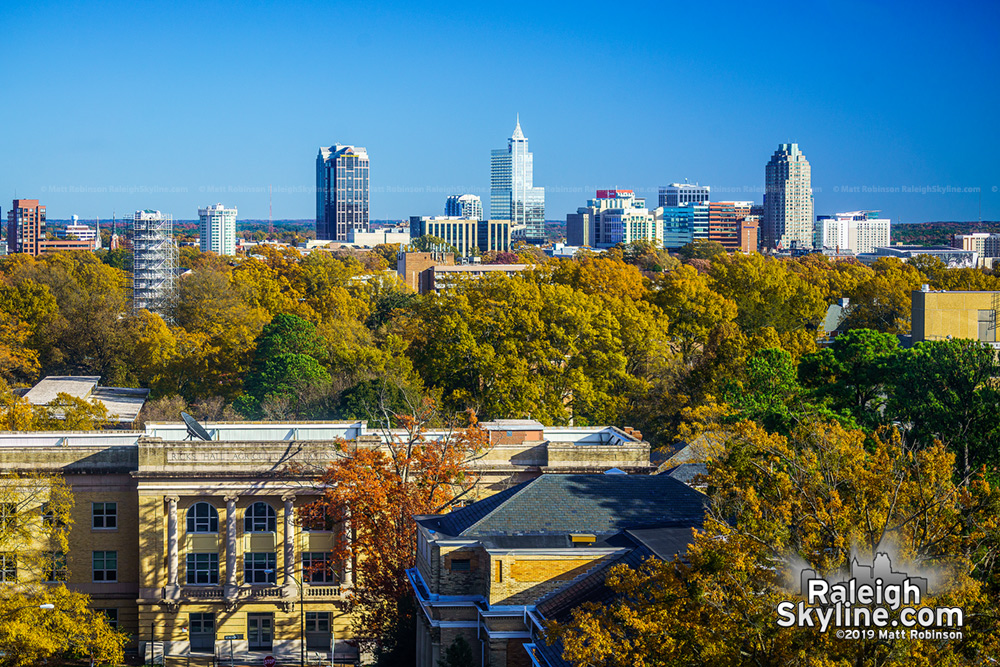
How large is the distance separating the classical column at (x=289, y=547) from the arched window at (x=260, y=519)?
0.76 metres

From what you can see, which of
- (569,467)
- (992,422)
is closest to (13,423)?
(569,467)

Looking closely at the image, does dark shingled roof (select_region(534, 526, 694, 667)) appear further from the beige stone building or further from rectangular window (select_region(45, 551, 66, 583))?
rectangular window (select_region(45, 551, 66, 583))

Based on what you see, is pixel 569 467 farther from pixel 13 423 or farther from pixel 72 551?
pixel 13 423

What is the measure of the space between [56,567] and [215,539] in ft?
20.4

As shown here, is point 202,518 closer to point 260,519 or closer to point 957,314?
point 260,519

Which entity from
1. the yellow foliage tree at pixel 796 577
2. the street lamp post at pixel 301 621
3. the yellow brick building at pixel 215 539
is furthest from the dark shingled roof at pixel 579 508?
the street lamp post at pixel 301 621

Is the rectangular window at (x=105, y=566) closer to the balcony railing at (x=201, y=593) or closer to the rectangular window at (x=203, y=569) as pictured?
the rectangular window at (x=203, y=569)

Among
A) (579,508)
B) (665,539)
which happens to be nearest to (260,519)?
(579,508)

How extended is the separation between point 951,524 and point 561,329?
50.2 m

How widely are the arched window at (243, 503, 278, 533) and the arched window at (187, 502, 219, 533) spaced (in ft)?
3.91

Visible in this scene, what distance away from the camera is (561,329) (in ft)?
245

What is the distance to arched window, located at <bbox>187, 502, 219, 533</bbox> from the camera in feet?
157

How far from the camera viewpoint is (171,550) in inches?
1854

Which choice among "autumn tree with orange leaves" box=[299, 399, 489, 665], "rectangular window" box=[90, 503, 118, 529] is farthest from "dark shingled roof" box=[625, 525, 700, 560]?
"rectangular window" box=[90, 503, 118, 529]
